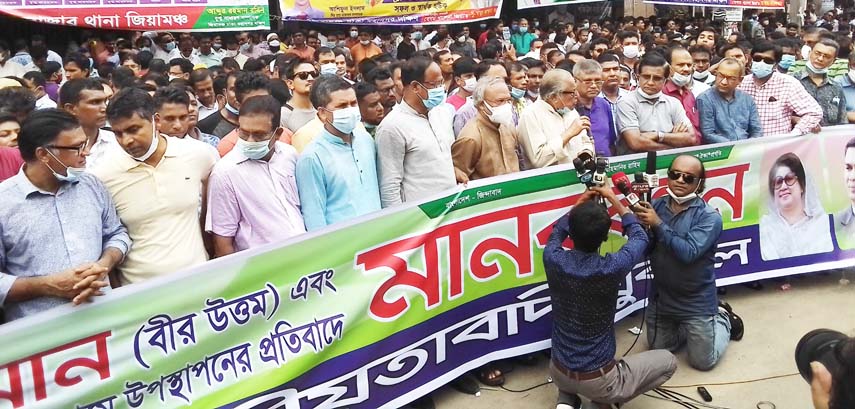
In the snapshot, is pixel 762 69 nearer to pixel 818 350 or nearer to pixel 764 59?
pixel 764 59

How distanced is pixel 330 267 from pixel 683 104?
3547mm

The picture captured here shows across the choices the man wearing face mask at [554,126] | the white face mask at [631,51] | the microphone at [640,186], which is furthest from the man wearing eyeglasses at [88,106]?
the white face mask at [631,51]

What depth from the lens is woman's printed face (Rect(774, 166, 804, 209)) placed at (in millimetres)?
5020

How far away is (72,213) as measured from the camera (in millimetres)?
2836

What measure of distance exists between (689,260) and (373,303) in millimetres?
1840

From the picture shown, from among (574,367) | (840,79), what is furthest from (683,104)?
(574,367)

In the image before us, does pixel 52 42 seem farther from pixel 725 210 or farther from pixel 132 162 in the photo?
pixel 725 210

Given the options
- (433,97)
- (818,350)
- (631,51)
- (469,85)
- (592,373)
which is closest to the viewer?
(818,350)

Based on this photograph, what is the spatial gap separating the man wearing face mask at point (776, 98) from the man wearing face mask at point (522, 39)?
8031mm

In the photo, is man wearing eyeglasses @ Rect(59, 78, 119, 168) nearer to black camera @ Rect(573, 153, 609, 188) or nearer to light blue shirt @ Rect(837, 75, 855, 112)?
black camera @ Rect(573, 153, 609, 188)

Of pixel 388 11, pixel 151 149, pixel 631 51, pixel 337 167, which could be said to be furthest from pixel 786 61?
pixel 388 11

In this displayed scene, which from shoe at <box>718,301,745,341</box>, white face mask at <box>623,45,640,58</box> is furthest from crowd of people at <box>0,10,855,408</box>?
white face mask at <box>623,45,640,58</box>

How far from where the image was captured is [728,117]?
534 cm

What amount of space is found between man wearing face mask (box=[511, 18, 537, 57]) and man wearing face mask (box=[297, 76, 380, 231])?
10.3 meters
